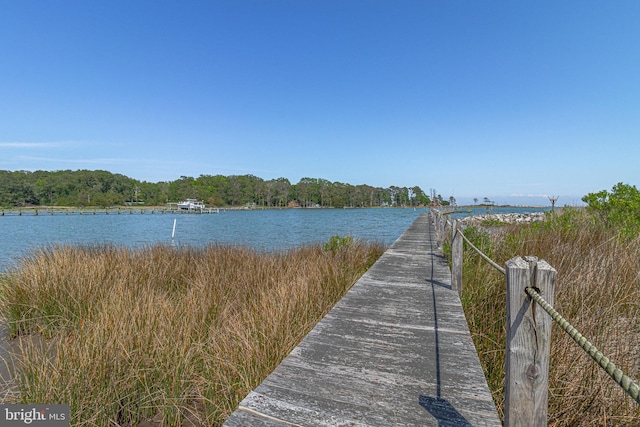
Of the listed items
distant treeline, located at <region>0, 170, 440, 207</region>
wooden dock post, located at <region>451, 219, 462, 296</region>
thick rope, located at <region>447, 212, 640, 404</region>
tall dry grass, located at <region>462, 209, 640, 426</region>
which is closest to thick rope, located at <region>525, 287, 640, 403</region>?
thick rope, located at <region>447, 212, 640, 404</region>

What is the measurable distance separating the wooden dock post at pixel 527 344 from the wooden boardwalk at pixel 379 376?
0.64m

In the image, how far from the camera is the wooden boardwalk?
6.52ft

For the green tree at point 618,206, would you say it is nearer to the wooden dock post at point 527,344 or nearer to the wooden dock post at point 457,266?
the wooden dock post at point 457,266

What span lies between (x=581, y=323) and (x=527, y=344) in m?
2.72

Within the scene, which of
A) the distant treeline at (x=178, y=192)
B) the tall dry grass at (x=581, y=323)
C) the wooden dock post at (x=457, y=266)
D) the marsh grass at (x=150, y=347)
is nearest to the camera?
the tall dry grass at (x=581, y=323)

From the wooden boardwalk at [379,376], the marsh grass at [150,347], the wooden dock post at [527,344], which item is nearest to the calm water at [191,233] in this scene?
the marsh grass at [150,347]

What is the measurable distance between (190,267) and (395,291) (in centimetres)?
531

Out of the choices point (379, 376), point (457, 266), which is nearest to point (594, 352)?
point (379, 376)

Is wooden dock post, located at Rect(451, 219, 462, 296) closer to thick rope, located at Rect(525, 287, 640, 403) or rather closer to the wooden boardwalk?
the wooden boardwalk

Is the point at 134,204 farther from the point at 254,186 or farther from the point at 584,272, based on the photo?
the point at 584,272

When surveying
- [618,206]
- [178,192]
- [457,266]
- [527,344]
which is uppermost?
[178,192]

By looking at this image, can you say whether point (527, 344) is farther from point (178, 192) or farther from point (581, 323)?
point (178, 192)

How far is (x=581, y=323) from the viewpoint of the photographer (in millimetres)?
3244

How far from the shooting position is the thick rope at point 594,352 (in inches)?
34.0
